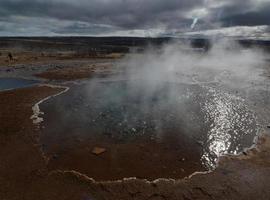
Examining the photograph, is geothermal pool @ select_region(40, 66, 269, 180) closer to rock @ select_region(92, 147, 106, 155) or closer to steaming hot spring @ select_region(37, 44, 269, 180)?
steaming hot spring @ select_region(37, 44, 269, 180)

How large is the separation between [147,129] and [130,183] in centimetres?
461

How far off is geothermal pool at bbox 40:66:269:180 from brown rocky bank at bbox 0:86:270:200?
0.49m

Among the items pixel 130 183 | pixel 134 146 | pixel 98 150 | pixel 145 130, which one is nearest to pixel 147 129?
pixel 145 130

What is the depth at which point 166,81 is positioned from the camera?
82.7ft

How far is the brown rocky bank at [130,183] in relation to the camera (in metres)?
7.68

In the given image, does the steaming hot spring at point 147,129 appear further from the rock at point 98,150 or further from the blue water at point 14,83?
the blue water at point 14,83

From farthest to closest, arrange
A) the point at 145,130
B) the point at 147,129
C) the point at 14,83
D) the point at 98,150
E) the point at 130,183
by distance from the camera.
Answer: the point at 14,83 → the point at 147,129 → the point at 145,130 → the point at 98,150 → the point at 130,183

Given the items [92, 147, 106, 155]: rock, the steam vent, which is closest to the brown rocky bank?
the steam vent

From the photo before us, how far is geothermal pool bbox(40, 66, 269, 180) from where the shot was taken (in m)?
9.48

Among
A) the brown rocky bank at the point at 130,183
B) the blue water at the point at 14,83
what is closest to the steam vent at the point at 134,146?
the brown rocky bank at the point at 130,183

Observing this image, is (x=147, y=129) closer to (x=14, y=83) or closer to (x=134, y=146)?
(x=134, y=146)

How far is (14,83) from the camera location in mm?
25734

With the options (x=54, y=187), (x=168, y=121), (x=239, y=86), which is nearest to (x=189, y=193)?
(x=54, y=187)

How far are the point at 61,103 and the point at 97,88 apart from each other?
5466mm
